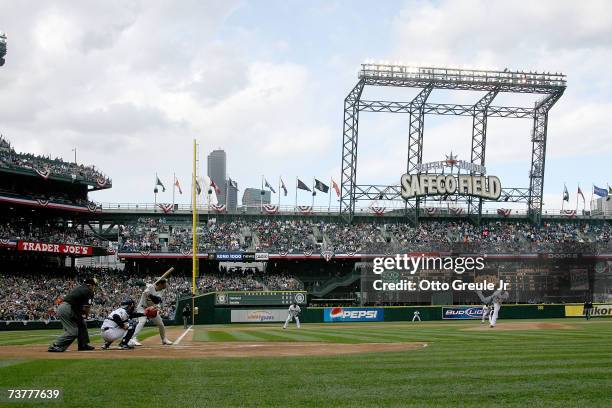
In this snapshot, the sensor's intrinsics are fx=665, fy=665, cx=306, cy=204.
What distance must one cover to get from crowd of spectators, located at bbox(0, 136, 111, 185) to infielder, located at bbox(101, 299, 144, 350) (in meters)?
41.9

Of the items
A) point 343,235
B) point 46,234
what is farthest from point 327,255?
point 46,234

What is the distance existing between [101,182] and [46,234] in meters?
7.84

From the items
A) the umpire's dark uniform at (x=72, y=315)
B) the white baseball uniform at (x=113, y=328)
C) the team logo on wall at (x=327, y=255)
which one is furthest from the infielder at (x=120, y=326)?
the team logo on wall at (x=327, y=255)

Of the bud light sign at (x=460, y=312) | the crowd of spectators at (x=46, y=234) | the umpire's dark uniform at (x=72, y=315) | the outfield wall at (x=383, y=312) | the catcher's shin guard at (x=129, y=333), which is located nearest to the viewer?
the umpire's dark uniform at (x=72, y=315)

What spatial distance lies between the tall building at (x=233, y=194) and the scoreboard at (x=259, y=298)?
22.4m

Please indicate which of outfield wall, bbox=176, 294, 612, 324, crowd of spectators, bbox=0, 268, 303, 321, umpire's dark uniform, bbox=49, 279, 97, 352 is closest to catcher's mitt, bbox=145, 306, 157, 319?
umpire's dark uniform, bbox=49, 279, 97, 352

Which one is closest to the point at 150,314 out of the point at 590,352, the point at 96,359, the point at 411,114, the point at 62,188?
the point at 96,359

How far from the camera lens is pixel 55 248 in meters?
53.6

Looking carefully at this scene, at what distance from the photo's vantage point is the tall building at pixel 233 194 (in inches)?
2825

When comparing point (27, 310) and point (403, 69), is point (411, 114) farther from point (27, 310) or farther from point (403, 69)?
point (27, 310)

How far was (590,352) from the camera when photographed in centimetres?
1480

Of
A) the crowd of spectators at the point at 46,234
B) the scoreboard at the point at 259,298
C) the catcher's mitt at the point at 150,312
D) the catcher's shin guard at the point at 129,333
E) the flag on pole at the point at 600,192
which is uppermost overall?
the flag on pole at the point at 600,192

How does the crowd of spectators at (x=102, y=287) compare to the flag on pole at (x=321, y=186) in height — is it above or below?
below

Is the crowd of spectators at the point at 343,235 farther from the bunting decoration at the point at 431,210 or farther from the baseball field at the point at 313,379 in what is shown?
the baseball field at the point at 313,379
